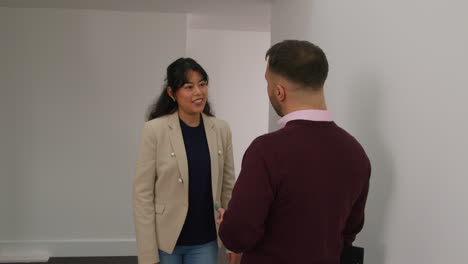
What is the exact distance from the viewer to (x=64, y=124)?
4.32 meters

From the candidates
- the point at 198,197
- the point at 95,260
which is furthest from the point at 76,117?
the point at 198,197

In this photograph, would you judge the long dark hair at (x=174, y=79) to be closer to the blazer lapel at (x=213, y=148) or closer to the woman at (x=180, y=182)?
the woman at (x=180, y=182)

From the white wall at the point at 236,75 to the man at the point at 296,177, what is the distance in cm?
489

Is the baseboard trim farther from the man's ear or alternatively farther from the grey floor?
the man's ear

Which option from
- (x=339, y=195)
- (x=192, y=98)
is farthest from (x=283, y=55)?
(x=192, y=98)

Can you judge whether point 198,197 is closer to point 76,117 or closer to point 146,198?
point 146,198

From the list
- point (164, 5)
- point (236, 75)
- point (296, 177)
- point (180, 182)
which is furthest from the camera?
point (236, 75)

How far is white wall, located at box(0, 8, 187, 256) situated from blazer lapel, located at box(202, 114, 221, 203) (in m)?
2.44

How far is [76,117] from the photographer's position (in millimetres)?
4332

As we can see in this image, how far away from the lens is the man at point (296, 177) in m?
1.13

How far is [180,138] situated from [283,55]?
3.07 ft

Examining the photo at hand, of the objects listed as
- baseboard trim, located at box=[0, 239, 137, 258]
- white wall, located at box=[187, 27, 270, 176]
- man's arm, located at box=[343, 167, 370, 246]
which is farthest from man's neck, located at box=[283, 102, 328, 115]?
white wall, located at box=[187, 27, 270, 176]

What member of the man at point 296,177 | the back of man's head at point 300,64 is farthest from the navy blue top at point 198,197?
the back of man's head at point 300,64

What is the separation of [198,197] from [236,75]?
4360 mm
